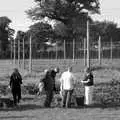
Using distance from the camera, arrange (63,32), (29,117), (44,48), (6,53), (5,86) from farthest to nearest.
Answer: (63,32) < (6,53) < (44,48) < (5,86) < (29,117)

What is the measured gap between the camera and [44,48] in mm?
36312

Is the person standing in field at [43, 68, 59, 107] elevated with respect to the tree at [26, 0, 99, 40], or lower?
lower

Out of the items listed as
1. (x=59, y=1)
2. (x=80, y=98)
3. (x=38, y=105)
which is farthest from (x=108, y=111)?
(x=59, y=1)

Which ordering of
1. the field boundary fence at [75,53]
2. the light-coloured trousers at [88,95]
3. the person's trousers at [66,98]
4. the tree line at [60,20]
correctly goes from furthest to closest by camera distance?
the tree line at [60,20]
the field boundary fence at [75,53]
the light-coloured trousers at [88,95]
the person's trousers at [66,98]

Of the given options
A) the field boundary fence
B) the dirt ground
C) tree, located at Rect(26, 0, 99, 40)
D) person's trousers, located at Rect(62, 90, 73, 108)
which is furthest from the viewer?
tree, located at Rect(26, 0, 99, 40)

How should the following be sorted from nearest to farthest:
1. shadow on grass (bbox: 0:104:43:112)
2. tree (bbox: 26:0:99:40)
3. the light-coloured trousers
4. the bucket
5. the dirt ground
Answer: the dirt ground < shadow on grass (bbox: 0:104:43:112) < the bucket < the light-coloured trousers < tree (bbox: 26:0:99:40)

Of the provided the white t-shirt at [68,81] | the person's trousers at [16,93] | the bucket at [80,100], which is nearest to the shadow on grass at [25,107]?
the person's trousers at [16,93]

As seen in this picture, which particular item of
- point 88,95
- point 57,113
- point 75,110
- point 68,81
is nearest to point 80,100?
point 88,95

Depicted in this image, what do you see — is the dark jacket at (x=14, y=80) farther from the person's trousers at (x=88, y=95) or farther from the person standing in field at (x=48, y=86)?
the person's trousers at (x=88, y=95)

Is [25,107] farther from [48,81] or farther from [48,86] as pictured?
[48,81]

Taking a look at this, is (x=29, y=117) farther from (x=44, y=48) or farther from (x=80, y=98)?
(x=44, y=48)

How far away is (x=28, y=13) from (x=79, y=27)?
528 inches

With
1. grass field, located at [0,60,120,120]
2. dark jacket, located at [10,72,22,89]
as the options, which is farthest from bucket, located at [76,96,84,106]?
dark jacket, located at [10,72,22,89]

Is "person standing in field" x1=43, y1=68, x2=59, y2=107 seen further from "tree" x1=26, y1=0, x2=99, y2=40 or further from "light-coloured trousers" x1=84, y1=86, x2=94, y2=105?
"tree" x1=26, y1=0, x2=99, y2=40
